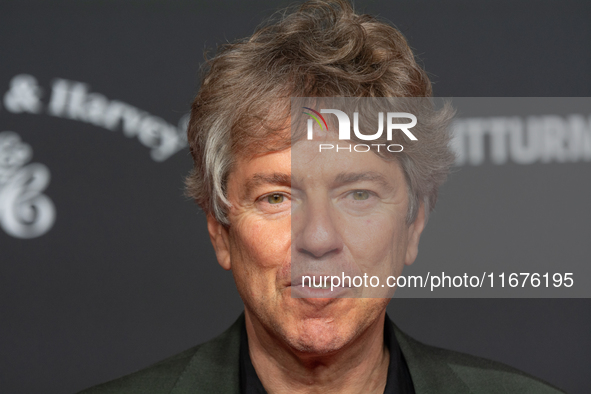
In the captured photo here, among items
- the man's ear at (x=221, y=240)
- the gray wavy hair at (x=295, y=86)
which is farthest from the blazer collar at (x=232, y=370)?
the gray wavy hair at (x=295, y=86)

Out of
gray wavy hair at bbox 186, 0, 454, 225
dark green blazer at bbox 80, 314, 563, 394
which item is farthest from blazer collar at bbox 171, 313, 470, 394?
gray wavy hair at bbox 186, 0, 454, 225

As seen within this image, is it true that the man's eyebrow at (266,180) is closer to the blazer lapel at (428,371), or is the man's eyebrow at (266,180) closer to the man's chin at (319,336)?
the man's chin at (319,336)

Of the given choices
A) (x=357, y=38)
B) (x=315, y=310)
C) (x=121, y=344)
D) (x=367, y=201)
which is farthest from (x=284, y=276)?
(x=121, y=344)

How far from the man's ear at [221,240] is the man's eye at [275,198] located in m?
0.15

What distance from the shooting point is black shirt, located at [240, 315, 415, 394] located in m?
1.30

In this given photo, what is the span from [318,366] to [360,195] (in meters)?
0.35

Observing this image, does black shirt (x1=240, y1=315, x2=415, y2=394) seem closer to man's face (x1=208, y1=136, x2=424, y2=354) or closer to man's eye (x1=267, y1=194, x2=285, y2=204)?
man's face (x1=208, y1=136, x2=424, y2=354)

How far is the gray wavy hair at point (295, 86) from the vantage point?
3.97 ft

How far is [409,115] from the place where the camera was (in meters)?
1.27

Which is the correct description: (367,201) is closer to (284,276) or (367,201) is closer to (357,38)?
(284,276)

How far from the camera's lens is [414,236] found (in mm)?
1334

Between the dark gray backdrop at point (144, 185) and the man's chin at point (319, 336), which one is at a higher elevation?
the dark gray backdrop at point (144, 185)

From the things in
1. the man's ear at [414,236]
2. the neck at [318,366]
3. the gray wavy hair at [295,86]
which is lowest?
the neck at [318,366]

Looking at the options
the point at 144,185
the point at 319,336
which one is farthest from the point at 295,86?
the point at 144,185
